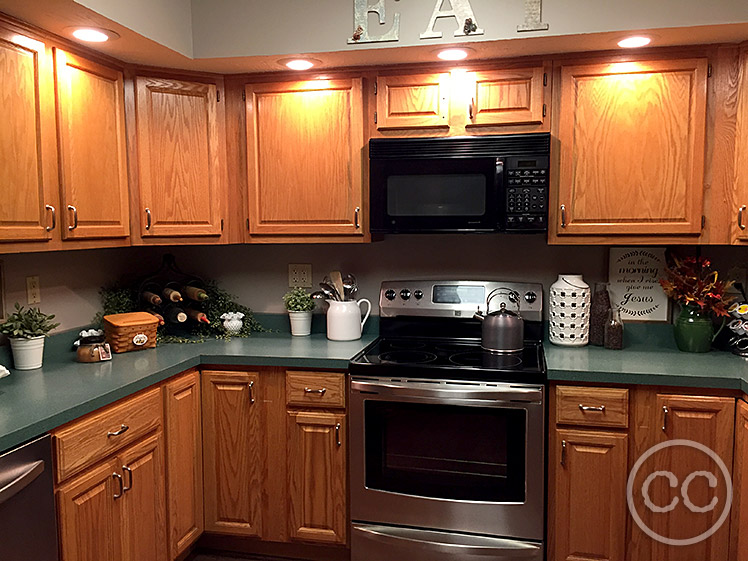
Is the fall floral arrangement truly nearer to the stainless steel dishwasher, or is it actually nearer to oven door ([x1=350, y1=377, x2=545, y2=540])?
oven door ([x1=350, y1=377, x2=545, y2=540])

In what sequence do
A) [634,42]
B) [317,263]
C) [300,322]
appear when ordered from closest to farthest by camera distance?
[634,42] → [300,322] → [317,263]

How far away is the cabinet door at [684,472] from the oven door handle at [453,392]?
42cm

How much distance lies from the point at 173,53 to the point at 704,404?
2.37 metres

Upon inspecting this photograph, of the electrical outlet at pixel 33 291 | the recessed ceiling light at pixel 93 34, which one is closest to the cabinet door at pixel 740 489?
the recessed ceiling light at pixel 93 34

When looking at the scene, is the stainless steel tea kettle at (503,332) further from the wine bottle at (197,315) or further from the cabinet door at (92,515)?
the cabinet door at (92,515)

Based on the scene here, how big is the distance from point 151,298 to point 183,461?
31.5 inches

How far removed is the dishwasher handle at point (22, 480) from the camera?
1.55m

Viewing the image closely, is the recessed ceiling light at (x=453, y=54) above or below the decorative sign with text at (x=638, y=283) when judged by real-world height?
above

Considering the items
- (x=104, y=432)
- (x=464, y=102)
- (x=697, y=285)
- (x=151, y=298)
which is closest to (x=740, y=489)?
(x=697, y=285)

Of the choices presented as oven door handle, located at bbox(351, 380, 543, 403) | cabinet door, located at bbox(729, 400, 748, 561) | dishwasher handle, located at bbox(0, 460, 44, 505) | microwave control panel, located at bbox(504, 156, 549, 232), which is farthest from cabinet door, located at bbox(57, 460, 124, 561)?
cabinet door, located at bbox(729, 400, 748, 561)

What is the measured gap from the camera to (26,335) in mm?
2234

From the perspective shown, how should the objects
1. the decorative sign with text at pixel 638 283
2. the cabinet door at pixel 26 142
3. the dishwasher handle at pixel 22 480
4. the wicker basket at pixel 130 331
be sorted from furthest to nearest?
the decorative sign with text at pixel 638 283
the wicker basket at pixel 130 331
the cabinet door at pixel 26 142
the dishwasher handle at pixel 22 480

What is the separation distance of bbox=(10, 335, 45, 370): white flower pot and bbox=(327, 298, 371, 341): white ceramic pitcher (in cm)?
118

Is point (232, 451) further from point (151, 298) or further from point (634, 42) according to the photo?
point (634, 42)
